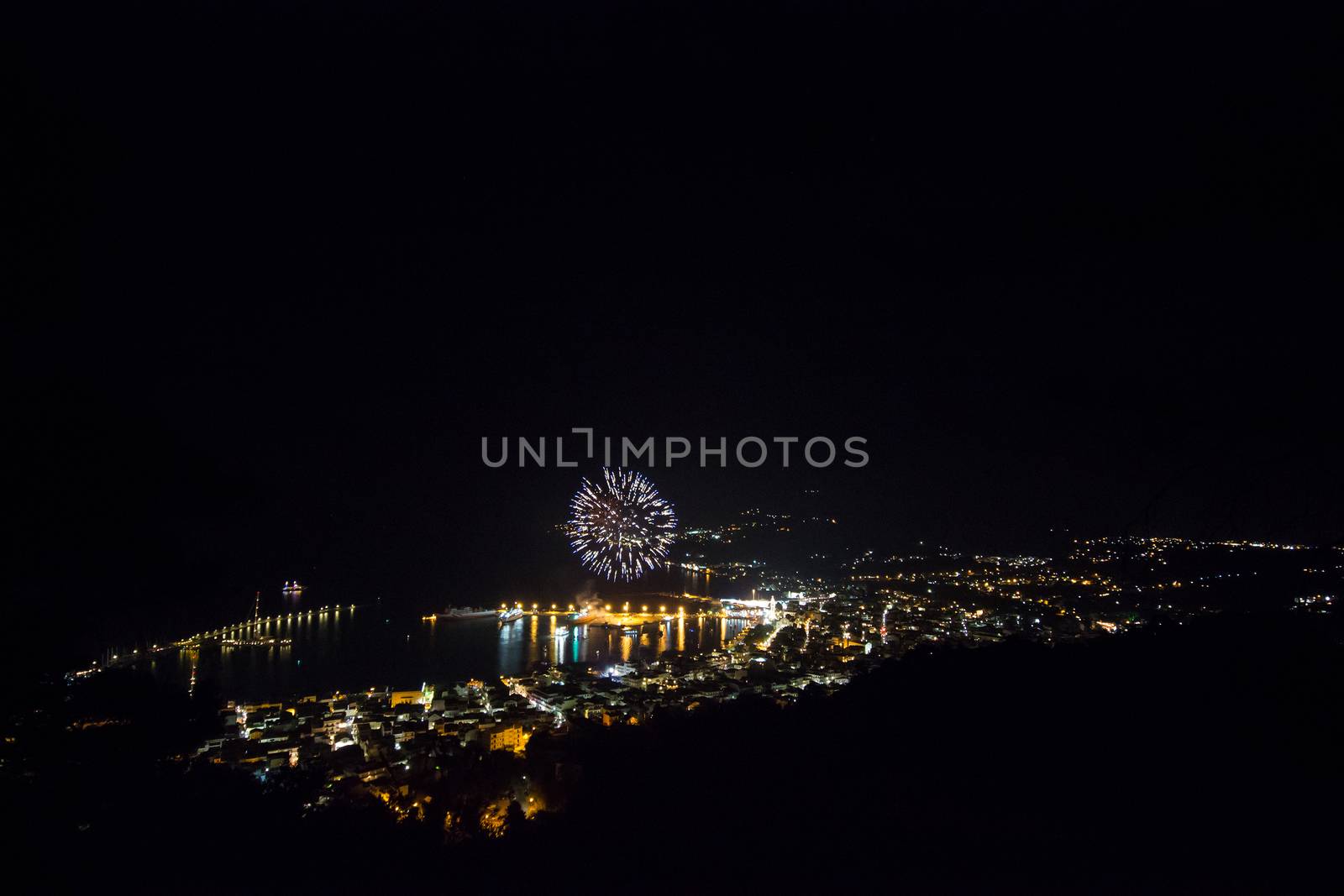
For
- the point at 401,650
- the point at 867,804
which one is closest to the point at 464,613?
the point at 401,650

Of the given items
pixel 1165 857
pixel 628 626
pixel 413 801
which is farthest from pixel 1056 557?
pixel 628 626

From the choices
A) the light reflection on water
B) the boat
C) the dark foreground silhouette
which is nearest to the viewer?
the dark foreground silhouette

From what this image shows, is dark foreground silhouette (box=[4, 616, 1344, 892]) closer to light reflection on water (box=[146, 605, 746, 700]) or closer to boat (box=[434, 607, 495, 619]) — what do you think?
light reflection on water (box=[146, 605, 746, 700])

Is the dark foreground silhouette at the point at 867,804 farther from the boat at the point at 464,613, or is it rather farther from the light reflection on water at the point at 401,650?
the boat at the point at 464,613

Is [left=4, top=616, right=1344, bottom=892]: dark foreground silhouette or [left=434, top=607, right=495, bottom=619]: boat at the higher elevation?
[left=4, top=616, right=1344, bottom=892]: dark foreground silhouette

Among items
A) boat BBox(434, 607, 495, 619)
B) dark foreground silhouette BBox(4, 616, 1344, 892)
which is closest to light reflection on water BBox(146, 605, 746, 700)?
boat BBox(434, 607, 495, 619)

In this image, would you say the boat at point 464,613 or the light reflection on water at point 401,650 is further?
the boat at point 464,613

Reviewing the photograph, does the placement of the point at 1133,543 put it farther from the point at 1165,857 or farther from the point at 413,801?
the point at 413,801

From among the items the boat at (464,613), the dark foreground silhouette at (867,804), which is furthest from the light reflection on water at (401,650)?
the dark foreground silhouette at (867,804)
